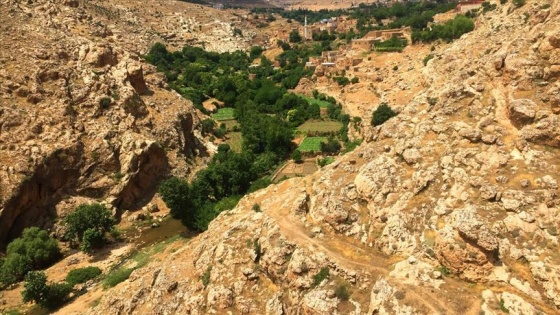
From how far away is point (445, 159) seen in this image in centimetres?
2600

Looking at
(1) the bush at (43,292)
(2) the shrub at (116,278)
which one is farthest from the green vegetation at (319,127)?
(1) the bush at (43,292)

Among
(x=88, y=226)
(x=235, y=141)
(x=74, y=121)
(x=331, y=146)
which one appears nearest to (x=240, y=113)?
(x=235, y=141)

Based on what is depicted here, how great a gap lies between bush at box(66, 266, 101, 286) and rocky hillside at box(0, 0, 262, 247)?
9.38m

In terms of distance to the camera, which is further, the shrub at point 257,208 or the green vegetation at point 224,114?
the green vegetation at point 224,114

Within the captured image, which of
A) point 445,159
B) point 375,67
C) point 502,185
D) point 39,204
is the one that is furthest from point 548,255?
point 375,67

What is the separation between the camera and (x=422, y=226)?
78.1 feet

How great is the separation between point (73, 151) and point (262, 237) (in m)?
30.6

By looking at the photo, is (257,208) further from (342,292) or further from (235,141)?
(235,141)

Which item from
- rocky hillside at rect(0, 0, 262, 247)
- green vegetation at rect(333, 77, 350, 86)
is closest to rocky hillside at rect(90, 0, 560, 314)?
rocky hillside at rect(0, 0, 262, 247)

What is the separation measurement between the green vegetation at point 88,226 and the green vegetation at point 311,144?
104 ft

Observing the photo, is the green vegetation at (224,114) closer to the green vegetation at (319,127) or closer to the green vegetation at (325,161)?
the green vegetation at (319,127)

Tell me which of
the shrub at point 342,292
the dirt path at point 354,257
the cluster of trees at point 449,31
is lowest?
the shrub at point 342,292

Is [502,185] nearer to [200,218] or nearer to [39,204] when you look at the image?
[200,218]

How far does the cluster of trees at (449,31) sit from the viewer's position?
2896 inches
